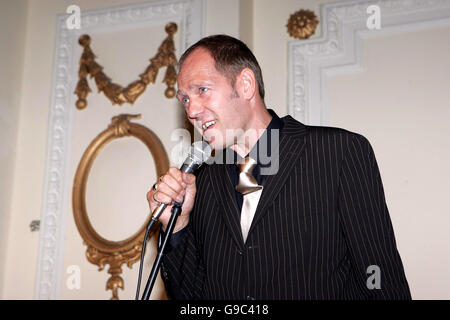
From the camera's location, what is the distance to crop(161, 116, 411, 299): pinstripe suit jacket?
156cm

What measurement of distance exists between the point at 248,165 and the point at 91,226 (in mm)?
1882

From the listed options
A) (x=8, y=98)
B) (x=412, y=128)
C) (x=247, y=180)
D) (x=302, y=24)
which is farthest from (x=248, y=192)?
(x=8, y=98)

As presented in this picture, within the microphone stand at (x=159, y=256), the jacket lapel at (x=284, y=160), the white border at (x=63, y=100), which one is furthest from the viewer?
the white border at (x=63, y=100)

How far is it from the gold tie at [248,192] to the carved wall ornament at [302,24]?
180 cm

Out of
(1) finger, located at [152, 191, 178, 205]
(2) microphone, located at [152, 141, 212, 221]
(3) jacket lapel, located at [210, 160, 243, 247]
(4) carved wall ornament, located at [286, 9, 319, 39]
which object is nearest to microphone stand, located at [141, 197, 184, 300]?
(1) finger, located at [152, 191, 178, 205]

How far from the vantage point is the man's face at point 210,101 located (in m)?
1.78

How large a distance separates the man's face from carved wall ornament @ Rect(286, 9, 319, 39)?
162 centimetres

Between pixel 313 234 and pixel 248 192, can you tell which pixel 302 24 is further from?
pixel 313 234

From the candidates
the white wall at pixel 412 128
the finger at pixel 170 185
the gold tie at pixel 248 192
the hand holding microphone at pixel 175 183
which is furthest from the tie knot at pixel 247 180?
the white wall at pixel 412 128

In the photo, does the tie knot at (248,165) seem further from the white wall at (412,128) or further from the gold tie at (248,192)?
the white wall at (412,128)

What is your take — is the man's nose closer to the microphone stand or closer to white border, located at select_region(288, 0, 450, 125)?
the microphone stand
